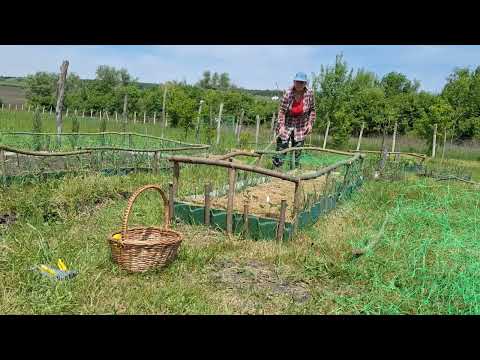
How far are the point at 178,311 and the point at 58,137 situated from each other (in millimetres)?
8760

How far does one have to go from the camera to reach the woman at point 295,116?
7445 millimetres

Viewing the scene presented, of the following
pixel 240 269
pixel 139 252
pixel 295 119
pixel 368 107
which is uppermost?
pixel 368 107

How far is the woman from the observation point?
7445 mm

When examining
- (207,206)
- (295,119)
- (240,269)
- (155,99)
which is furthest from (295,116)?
(155,99)

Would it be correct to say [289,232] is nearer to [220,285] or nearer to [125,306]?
[220,285]

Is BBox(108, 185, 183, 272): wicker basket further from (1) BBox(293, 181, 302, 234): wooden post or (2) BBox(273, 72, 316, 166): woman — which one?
(2) BBox(273, 72, 316, 166): woman

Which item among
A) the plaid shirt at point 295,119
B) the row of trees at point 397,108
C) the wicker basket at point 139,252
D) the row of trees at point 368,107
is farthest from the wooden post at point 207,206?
the row of trees at point 397,108

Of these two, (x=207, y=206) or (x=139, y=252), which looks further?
(x=207, y=206)

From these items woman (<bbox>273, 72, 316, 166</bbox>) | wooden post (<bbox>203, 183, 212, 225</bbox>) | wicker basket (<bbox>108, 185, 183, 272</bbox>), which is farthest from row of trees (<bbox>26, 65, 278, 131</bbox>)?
wicker basket (<bbox>108, 185, 183, 272</bbox>)

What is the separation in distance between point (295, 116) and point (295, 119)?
0.07m

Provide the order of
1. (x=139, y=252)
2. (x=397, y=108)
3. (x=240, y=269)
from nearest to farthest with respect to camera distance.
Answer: (x=139, y=252) → (x=240, y=269) → (x=397, y=108)

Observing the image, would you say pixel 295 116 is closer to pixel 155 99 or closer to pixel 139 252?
pixel 139 252

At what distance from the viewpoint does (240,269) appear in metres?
3.64
